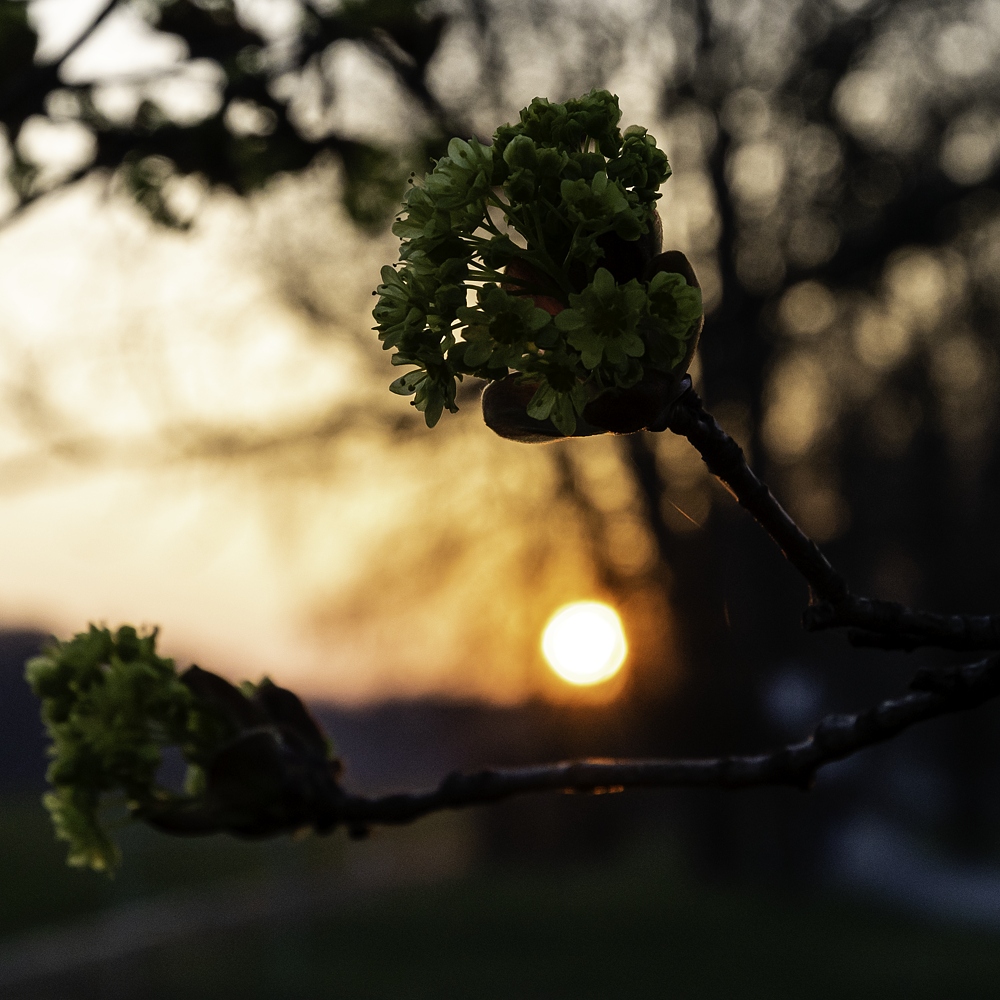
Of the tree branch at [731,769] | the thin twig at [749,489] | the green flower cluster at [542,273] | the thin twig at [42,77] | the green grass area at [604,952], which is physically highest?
the thin twig at [42,77]

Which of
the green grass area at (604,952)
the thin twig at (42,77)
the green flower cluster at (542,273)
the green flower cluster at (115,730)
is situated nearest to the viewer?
the green flower cluster at (542,273)

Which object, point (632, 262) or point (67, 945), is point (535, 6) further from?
point (67, 945)

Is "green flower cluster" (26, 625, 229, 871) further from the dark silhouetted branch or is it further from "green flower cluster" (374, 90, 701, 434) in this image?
the dark silhouetted branch

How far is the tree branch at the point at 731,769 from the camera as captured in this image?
3.43ft

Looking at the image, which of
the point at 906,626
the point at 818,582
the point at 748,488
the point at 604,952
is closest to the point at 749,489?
the point at 748,488

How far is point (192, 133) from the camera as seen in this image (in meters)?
4.14

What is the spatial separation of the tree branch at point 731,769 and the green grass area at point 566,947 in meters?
10.3

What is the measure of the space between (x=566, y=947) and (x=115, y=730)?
1319 centimetres

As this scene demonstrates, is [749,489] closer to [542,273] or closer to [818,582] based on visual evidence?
[818,582]

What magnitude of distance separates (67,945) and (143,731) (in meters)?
17.4

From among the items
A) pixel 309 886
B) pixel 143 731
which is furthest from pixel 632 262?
pixel 309 886

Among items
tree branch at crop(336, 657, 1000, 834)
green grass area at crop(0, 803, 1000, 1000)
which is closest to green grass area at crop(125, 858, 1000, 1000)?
green grass area at crop(0, 803, 1000, 1000)

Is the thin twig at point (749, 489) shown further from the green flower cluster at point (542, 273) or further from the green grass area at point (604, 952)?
the green grass area at point (604, 952)

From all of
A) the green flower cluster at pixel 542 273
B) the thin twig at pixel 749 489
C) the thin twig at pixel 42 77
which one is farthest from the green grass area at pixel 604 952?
the green flower cluster at pixel 542 273
